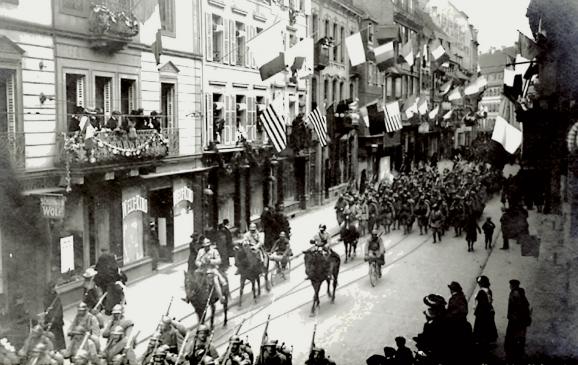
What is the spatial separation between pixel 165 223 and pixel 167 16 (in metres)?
6.67

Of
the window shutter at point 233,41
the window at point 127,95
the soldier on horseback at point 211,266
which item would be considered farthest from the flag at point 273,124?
the soldier on horseback at point 211,266

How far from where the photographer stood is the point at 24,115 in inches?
577

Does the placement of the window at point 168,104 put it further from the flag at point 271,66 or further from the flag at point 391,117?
the flag at point 391,117

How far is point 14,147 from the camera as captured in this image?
14164 millimetres

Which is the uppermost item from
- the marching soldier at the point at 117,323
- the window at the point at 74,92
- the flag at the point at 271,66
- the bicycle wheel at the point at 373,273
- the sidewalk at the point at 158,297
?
the flag at the point at 271,66

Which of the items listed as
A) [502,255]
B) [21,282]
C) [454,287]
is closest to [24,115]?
[21,282]

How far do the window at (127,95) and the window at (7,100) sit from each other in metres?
4.47

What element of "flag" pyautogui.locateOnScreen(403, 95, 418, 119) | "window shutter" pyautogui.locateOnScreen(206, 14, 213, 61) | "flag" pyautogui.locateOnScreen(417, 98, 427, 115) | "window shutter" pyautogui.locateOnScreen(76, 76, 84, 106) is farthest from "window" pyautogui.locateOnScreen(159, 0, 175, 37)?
"flag" pyautogui.locateOnScreen(417, 98, 427, 115)

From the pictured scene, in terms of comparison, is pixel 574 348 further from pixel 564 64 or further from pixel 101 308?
pixel 101 308

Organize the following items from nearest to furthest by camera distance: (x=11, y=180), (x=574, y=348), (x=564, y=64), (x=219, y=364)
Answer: (x=219, y=364) → (x=574, y=348) → (x=11, y=180) → (x=564, y=64)

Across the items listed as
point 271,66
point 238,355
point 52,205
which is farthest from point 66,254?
point 271,66

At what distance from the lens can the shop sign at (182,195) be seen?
21.1m

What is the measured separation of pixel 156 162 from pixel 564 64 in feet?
37.6

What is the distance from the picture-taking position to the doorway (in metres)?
20.6
